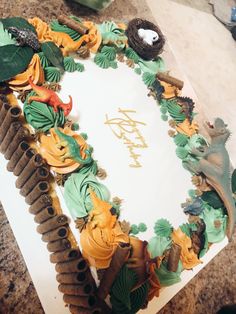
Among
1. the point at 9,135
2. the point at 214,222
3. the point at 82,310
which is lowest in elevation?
the point at 82,310

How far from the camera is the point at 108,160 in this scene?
65.8 inches

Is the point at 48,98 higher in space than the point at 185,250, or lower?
higher

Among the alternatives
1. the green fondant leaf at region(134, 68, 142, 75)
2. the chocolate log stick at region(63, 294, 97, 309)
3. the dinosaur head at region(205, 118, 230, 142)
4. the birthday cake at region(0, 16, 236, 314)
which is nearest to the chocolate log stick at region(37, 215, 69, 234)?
the birthday cake at region(0, 16, 236, 314)

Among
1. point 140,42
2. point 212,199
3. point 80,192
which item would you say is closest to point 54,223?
point 80,192

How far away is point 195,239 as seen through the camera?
1.64m

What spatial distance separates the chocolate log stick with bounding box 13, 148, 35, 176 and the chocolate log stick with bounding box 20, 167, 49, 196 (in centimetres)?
6

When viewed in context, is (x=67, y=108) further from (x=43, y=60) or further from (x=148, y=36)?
(x=148, y=36)

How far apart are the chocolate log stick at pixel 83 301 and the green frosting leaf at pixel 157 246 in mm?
304

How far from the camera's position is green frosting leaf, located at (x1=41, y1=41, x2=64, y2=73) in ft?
5.60

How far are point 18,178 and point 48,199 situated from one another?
6.4 inches

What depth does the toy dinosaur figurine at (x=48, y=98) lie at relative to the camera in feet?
5.11

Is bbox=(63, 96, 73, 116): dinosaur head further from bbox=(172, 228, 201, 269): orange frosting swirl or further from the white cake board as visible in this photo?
bbox=(172, 228, 201, 269): orange frosting swirl

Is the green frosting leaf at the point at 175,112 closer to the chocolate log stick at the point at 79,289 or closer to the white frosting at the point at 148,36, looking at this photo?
the white frosting at the point at 148,36

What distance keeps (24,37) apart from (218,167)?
101 centimetres
